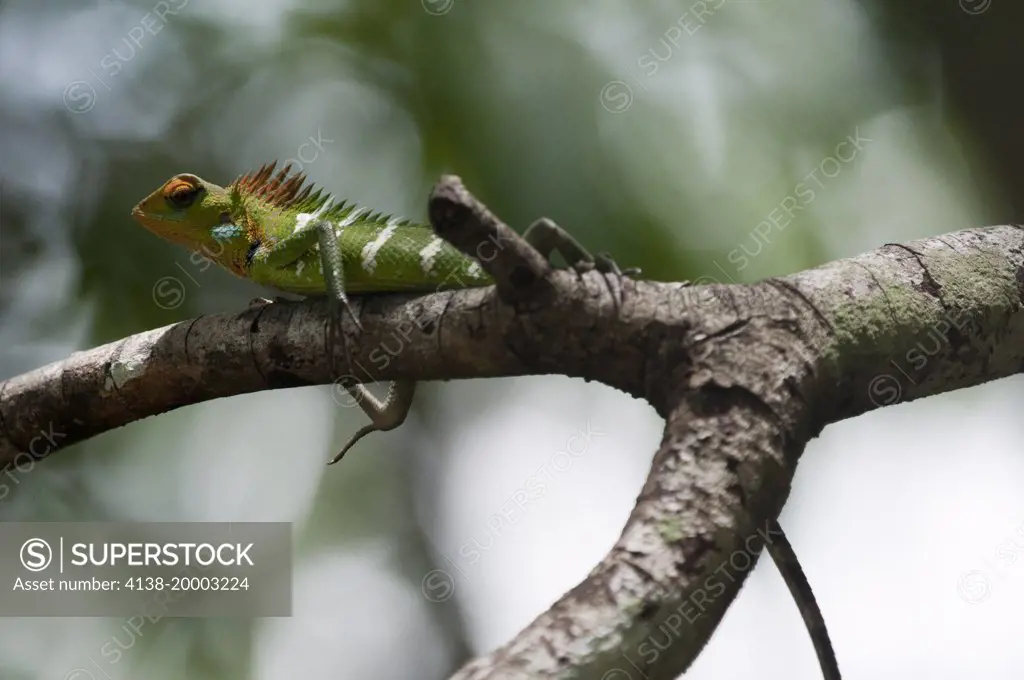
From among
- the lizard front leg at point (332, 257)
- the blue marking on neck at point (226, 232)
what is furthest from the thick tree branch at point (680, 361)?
the blue marking on neck at point (226, 232)

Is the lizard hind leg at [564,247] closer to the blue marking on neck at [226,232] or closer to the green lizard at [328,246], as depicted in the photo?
the green lizard at [328,246]

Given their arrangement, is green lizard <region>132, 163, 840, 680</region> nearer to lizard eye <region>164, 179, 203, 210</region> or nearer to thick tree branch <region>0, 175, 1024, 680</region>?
lizard eye <region>164, 179, 203, 210</region>

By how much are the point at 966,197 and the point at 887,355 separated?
43.9 inches

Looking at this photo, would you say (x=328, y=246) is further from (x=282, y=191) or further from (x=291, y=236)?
(x=282, y=191)

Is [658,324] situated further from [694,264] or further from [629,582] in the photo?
[694,264]

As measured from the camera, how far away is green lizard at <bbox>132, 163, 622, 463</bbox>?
255cm

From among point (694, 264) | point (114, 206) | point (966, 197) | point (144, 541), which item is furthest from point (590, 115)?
point (144, 541)

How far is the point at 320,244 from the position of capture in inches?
107

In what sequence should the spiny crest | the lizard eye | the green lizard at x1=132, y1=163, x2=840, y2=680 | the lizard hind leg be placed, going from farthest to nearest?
the spiny crest < the lizard eye < the green lizard at x1=132, y1=163, x2=840, y2=680 < the lizard hind leg

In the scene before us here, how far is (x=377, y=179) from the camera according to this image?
14.4ft

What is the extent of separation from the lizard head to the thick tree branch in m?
0.82

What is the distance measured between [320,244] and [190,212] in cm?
71

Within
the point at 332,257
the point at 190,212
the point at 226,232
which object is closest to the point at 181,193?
the point at 190,212

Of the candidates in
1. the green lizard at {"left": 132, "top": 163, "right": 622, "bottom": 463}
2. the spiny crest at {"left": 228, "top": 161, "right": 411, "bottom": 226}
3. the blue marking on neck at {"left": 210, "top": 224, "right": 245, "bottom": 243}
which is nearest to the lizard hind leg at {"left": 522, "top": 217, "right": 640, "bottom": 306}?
the green lizard at {"left": 132, "top": 163, "right": 622, "bottom": 463}
